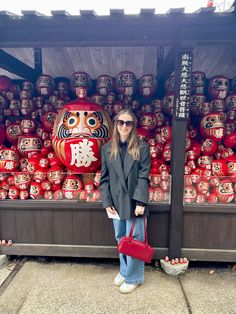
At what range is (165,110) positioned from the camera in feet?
13.3

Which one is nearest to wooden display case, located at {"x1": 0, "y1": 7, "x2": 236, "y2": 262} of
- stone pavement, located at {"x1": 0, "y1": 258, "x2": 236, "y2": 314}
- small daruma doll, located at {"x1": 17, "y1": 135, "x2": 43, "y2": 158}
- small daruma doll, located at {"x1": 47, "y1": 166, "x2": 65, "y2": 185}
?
stone pavement, located at {"x1": 0, "y1": 258, "x2": 236, "y2": 314}

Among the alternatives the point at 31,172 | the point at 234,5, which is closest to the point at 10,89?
the point at 31,172

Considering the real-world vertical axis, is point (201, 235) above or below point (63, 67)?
below

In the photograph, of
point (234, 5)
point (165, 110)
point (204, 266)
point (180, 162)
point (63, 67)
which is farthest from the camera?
point (63, 67)

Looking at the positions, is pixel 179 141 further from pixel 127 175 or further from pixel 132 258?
pixel 132 258

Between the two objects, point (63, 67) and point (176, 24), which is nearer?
point (176, 24)

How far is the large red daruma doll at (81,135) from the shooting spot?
334 cm

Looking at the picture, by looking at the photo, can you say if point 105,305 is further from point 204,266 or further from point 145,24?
point 145,24

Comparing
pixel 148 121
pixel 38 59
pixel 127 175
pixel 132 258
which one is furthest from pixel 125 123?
pixel 38 59

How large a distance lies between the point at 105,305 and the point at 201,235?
1.64m

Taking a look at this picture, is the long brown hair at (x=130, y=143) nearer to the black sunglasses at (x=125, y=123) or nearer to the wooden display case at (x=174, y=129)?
the black sunglasses at (x=125, y=123)

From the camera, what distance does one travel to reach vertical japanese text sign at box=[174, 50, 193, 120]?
3081 millimetres

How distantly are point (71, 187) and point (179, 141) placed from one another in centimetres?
172

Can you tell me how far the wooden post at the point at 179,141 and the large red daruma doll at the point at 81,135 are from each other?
3.35 ft
